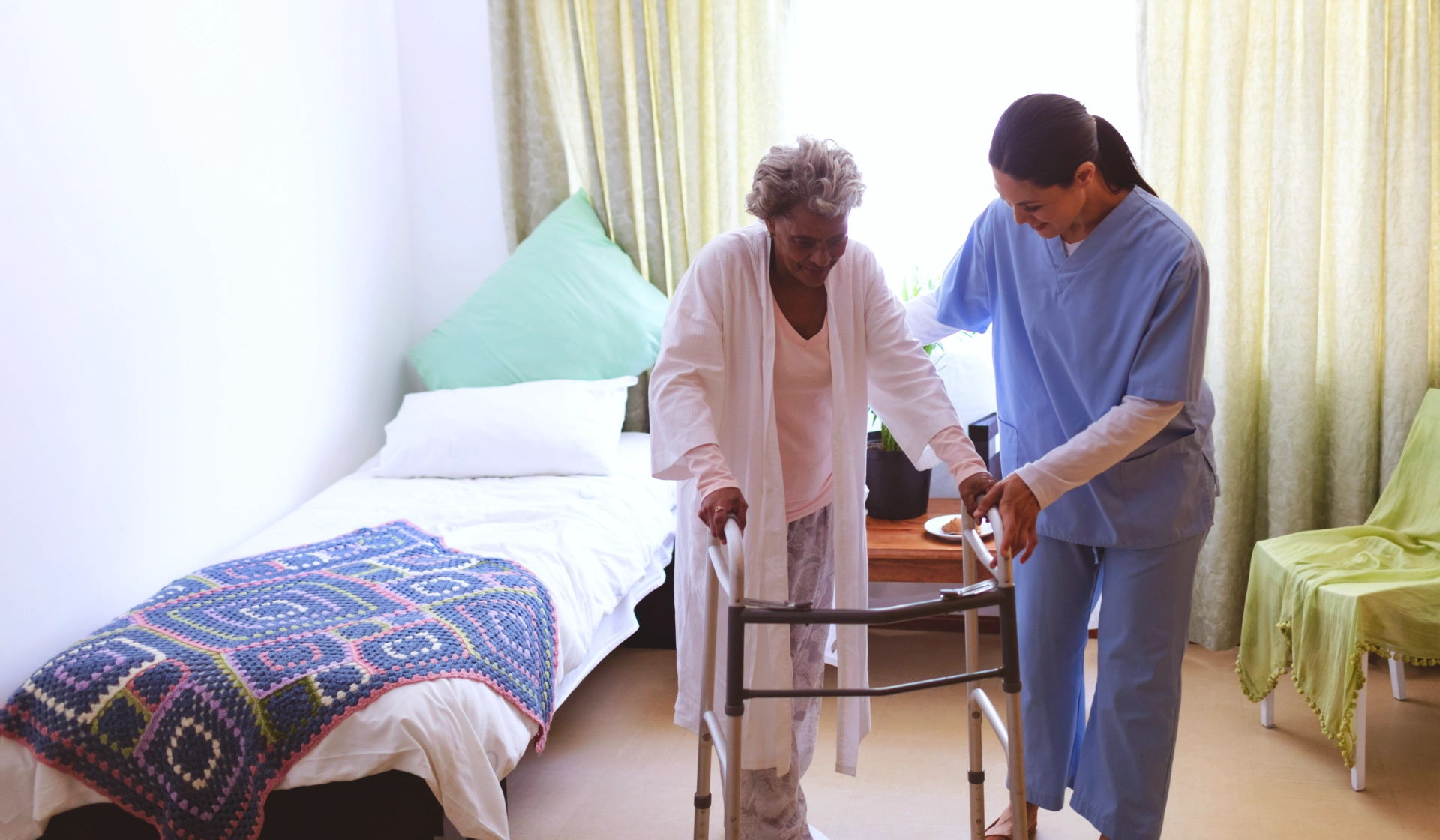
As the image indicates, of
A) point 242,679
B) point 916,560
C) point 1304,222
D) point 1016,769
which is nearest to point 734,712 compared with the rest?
point 1016,769

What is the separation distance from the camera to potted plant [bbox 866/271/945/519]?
3070mm

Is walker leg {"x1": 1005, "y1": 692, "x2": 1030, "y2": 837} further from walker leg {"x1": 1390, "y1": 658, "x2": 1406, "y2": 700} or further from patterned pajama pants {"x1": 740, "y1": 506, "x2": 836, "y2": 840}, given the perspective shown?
walker leg {"x1": 1390, "y1": 658, "x2": 1406, "y2": 700}

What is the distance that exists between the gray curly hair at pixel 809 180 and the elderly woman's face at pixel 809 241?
13 millimetres

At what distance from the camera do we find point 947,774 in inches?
97.0

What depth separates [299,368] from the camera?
10.2ft

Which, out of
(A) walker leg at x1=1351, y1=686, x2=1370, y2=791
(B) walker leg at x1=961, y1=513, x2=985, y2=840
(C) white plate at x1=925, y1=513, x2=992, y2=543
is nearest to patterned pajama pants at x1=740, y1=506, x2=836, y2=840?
(B) walker leg at x1=961, y1=513, x2=985, y2=840

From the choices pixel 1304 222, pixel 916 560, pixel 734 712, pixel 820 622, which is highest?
pixel 1304 222

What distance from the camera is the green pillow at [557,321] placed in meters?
3.46

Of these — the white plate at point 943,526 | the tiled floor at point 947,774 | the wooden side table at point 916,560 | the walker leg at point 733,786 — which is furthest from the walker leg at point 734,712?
the white plate at point 943,526

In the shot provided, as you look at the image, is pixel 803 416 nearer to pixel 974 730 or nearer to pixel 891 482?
pixel 974 730

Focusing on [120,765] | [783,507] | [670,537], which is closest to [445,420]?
[670,537]

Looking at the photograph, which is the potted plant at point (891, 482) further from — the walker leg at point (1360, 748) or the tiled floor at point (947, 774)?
the walker leg at point (1360, 748)

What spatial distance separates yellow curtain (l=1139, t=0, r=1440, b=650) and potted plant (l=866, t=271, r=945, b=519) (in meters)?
0.91

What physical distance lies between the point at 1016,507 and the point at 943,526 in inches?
52.5
